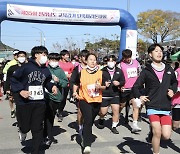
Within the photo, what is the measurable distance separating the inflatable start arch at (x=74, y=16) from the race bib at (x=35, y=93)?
11.9m

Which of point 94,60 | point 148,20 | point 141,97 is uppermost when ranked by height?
point 148,20

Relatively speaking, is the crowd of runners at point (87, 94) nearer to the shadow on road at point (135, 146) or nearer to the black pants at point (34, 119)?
the black pants at point (34, 119)

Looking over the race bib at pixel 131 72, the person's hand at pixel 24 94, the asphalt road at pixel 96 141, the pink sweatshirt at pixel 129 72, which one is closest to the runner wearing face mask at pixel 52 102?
the asphalt road at pixel 96 141

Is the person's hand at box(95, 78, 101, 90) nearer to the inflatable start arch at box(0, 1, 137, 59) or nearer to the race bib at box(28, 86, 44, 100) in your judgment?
the race bib at box(28, 86, 44, 100)

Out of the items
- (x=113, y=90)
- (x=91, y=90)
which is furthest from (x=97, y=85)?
(x=113, y=90)

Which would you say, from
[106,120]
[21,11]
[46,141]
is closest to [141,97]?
[46,141]

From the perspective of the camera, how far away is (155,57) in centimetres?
504

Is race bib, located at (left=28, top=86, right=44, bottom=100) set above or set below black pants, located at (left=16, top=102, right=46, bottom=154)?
above

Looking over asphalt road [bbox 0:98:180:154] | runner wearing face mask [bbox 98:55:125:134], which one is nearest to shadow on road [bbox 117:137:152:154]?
asphalt road [bbox 0:98:180:154]

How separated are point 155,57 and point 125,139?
2.39 m

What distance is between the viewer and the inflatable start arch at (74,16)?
1648cm

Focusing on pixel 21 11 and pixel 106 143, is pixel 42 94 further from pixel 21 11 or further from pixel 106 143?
pixel 21 11

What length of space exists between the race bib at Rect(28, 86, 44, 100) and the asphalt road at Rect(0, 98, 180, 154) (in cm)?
117

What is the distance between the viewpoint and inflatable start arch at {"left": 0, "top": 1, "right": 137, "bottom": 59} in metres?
16.5
